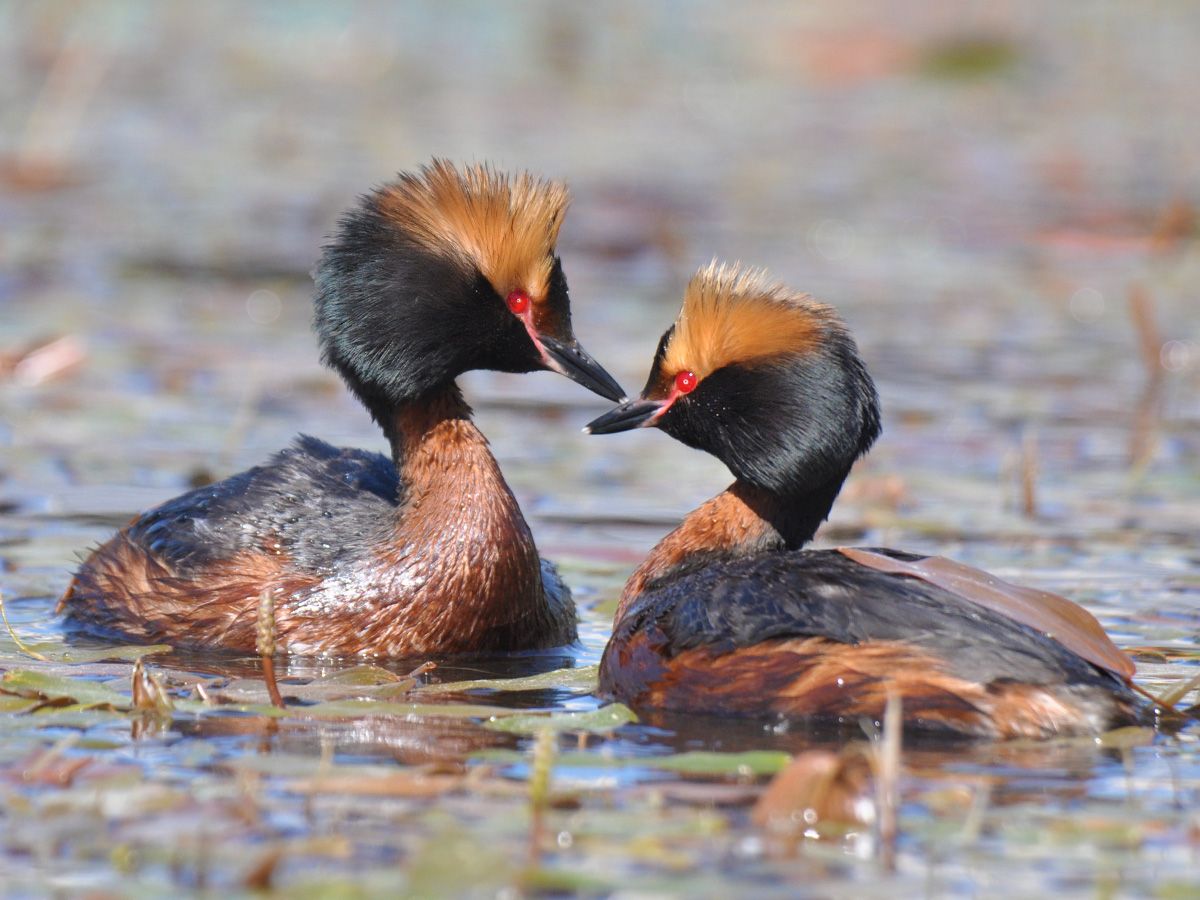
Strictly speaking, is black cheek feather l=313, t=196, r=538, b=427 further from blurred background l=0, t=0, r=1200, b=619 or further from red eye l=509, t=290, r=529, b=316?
blurred background l=0, t=0, r=1200, b=619

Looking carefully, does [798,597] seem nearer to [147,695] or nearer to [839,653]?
[839,653]

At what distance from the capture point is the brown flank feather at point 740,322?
7039 millimetres

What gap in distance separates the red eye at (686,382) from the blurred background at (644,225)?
6.23ft

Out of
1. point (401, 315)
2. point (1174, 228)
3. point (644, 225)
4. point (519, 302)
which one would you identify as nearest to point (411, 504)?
point (401, 315)

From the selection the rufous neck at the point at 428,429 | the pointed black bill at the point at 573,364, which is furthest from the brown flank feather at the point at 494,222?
the rufous neck at the point at 428,429

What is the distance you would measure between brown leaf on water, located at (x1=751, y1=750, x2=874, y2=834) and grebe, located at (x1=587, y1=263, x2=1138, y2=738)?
1.00 meters

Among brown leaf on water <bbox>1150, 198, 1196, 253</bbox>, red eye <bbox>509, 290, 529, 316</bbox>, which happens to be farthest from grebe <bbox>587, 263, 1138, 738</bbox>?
brown leaf on water <bbox>1150, 198, 1196, 253</bbox>

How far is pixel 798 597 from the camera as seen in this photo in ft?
21.2

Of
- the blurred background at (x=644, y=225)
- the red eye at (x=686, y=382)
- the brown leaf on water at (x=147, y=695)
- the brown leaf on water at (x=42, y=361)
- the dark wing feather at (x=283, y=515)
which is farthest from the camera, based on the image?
the brown leaf on water at (x=42, y=361)

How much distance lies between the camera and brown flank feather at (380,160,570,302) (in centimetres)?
764

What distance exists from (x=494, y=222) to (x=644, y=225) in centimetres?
940

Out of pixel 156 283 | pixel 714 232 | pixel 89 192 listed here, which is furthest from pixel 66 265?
pixel 714 232

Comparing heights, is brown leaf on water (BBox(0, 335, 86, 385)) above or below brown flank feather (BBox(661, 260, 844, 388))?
above

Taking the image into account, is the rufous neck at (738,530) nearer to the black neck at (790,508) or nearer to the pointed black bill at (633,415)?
the black neck at (790,508)
